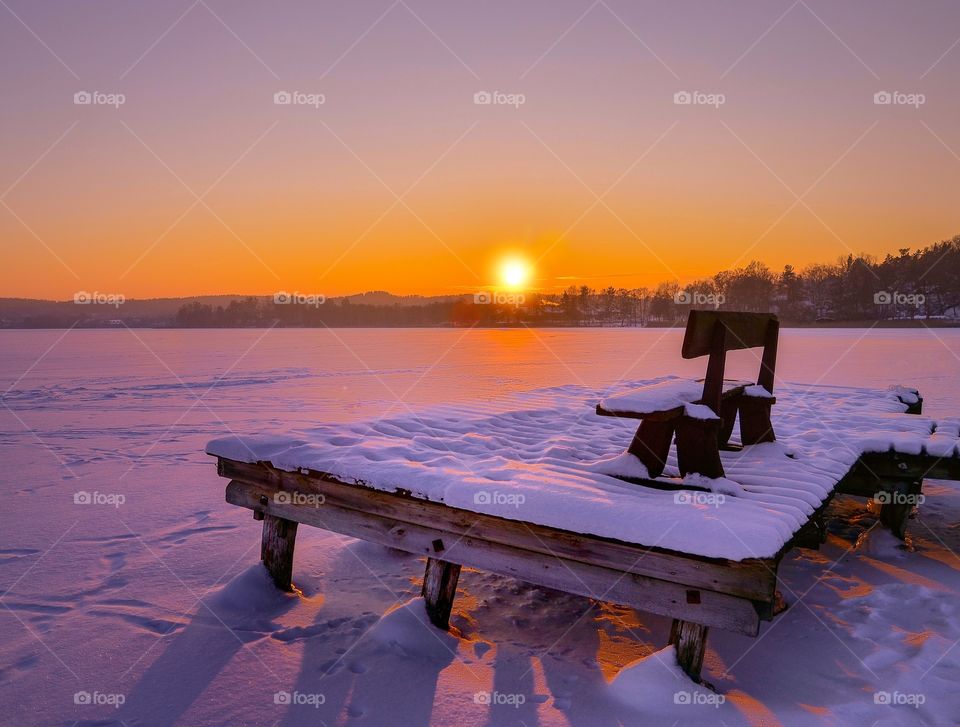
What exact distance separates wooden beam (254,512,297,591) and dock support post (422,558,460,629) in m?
1.29

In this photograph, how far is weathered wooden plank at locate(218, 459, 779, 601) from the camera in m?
3.08

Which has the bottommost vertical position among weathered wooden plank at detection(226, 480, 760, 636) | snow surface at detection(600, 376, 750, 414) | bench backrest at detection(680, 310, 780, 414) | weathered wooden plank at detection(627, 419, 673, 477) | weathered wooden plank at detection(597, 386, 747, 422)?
weathered wooden plank at detection(226, 480, 760, 636)

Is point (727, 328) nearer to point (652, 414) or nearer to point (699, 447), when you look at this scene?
point (699, 447)

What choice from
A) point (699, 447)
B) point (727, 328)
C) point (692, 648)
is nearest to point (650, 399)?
point (699, 447)

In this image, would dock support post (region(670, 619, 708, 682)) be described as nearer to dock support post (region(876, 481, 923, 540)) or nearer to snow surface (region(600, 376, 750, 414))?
snow surface (region(600, 376, 750, 414))

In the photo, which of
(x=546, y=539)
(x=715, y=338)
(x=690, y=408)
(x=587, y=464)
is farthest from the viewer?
(x=587, y=464)

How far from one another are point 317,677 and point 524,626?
151cm

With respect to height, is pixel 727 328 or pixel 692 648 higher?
pixel 727 328

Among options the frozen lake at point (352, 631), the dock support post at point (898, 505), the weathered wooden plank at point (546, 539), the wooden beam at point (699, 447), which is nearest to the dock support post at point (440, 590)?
the frozen lake at point (352, 631)

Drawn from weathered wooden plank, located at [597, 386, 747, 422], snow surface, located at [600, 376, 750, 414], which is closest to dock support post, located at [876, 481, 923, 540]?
snow surface, located at [600, 376, 750, 414]

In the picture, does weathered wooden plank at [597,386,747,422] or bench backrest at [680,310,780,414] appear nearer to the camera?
weathered wooden plank at [597,386,747,422]

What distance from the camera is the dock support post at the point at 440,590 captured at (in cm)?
424

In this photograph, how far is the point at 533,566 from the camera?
12.2 ft

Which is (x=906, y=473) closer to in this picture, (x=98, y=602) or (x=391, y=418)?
(x=391, y=418)
